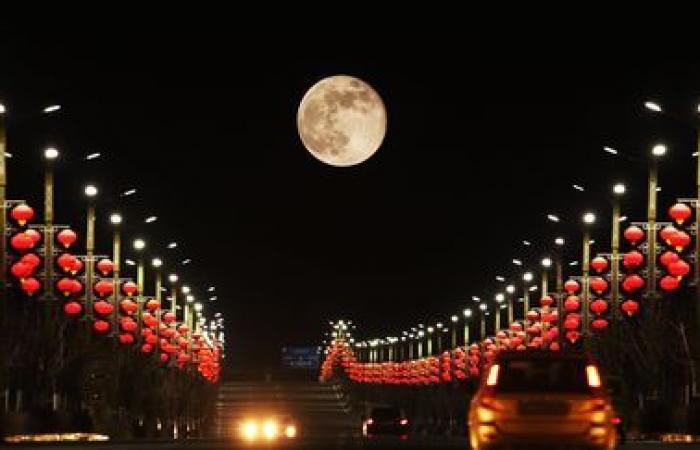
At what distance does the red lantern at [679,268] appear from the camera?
63.0 meters

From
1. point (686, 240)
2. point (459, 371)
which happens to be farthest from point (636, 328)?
point (459, 371)

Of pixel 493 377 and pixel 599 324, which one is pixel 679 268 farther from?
pixel 493 377

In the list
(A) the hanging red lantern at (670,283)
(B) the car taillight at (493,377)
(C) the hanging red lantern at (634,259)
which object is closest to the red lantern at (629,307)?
(C) the hanging red lantern at (634,259)

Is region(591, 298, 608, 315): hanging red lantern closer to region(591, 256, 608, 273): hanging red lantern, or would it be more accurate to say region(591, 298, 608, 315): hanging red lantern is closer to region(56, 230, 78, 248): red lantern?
region(591, 256, 608, 273): hanging red lantern

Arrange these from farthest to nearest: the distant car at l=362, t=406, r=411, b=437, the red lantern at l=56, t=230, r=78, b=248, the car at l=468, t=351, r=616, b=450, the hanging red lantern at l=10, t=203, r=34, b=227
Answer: the distant car at l=362, t=406, r=411, b=437 → the red lantern at l=56, t=230, r=78, b=248 → the hanging red lantern at l=10, t=203, r=34, b=227 → the car at l=468, t=351, r=616, b=450

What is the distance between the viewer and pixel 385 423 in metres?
89.1

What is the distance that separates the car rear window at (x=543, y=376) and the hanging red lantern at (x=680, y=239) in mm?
33234

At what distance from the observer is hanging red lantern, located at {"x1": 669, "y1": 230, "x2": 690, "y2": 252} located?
62906 mm

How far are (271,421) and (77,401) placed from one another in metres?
17.5

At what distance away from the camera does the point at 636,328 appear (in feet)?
339

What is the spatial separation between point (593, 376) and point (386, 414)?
60443 millimetres

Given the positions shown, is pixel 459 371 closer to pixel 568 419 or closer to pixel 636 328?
pixel 636 328

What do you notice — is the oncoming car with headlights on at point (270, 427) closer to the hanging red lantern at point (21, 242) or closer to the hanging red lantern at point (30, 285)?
the hanging red lantern at point (30, 285)

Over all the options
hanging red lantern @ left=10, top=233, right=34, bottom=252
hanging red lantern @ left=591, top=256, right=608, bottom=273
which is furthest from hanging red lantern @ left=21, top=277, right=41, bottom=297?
hanging red lantern @ left=591, top=256, right=608, bottom=273
